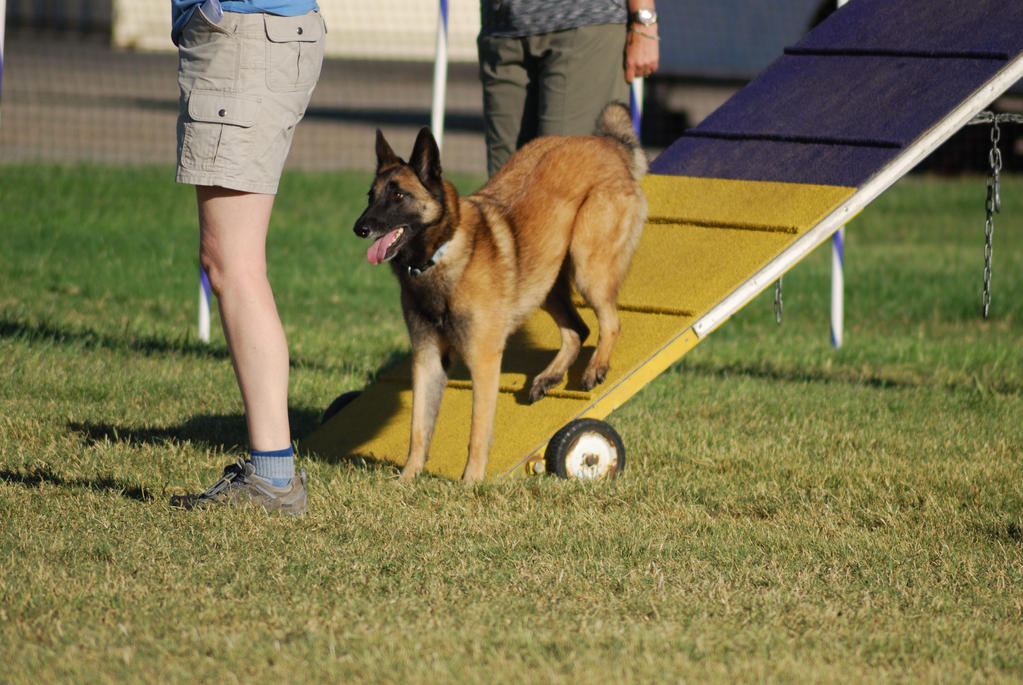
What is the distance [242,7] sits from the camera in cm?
415

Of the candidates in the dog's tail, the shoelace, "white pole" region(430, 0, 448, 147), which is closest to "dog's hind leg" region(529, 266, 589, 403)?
the dog's tail

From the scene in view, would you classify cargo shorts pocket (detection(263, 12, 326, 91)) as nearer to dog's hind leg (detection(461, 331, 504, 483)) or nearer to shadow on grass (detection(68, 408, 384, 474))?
dog's hind leg (detection(461, 331, 504, 483))

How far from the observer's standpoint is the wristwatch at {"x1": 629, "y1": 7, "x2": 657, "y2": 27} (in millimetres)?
5977

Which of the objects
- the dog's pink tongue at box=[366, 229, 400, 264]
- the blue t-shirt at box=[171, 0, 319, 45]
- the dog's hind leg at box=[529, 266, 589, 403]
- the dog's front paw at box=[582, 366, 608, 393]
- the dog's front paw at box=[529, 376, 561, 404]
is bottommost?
the dog's front paw at box=[529, 376, 561, 404]

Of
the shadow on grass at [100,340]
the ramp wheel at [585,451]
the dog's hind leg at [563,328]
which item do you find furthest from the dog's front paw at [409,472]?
the shadow on grass at [100,340]

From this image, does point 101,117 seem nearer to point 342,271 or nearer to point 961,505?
point 342,271

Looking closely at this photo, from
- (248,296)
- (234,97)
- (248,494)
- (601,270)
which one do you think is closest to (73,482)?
(248,494)

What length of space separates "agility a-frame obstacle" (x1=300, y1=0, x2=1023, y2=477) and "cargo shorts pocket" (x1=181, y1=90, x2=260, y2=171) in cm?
163

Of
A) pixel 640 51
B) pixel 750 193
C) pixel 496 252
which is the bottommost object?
pixel 496 252

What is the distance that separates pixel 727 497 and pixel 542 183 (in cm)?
147

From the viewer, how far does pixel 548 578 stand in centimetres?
391

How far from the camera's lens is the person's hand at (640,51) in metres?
6.02

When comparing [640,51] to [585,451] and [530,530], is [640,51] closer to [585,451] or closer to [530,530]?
[585,451]

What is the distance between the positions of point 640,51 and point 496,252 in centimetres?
158
